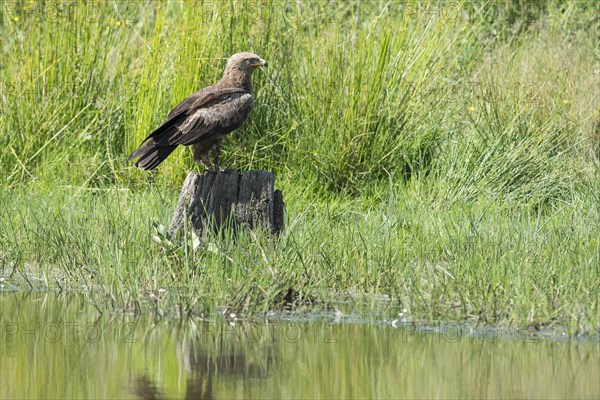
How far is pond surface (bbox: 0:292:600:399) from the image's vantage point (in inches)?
183

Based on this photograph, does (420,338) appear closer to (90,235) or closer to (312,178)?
(90,235)

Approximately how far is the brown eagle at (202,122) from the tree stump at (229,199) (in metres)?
0.39

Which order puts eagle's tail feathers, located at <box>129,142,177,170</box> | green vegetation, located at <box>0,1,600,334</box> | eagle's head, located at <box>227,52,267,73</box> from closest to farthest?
green vegetation, located at <box>0,1,600,334</box> < eagle's tail feathers, located at <box>129,142,177,170</box> < eagle's head, located at <box>227,52,267,73</box>

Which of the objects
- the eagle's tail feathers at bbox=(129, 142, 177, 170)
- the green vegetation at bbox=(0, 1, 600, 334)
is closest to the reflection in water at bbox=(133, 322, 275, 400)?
the green vegetation at bbox=(0, 1, 600, 334)

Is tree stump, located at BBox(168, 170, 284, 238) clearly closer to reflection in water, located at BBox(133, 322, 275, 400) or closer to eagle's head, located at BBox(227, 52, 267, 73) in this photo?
reflection in water, located at BBox(133, 322, 275, 400)

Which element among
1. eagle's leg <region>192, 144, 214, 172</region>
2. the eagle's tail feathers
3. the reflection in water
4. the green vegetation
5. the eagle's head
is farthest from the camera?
the eagle's head

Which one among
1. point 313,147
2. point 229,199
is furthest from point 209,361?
point 313,147

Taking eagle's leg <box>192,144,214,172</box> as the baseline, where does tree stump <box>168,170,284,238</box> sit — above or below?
below

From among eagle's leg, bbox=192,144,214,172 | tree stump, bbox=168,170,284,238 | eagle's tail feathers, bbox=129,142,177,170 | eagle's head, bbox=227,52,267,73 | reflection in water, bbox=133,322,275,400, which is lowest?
reflection in water, bbox=133,322,275,400

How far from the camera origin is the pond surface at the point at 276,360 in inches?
183

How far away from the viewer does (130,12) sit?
35.9 ft

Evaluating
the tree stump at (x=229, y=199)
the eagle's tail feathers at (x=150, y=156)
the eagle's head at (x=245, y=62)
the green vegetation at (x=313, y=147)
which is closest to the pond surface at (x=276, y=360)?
the green vegetation at (x=313, y=147)

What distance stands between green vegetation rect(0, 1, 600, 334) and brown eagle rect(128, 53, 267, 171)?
1.37 ft

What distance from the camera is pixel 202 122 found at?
7355mm
